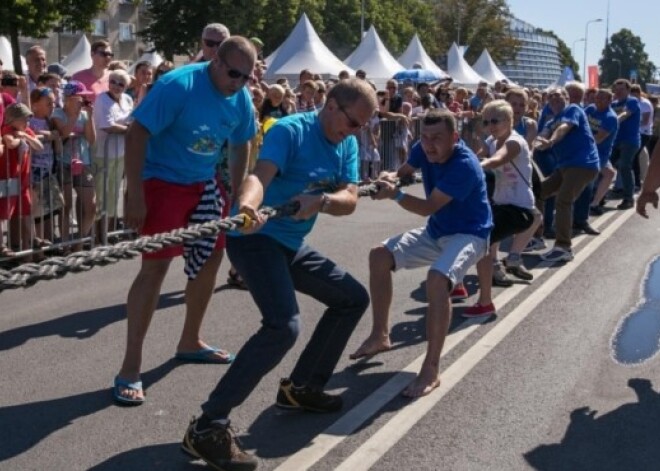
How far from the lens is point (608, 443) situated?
4.77m

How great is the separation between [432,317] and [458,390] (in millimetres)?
444

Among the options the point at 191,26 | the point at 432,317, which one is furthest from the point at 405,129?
the point at 191,26

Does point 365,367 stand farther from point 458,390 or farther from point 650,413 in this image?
point 650,413

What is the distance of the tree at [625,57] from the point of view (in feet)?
602

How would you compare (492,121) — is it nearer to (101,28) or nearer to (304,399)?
(304,399)

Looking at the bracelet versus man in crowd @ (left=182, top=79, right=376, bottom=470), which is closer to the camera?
man in crowd @ (left=182, top=79, right=376, bottom=470)

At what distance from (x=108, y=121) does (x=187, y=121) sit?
14.9ft

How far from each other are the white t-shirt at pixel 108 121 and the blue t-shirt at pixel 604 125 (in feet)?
21.2

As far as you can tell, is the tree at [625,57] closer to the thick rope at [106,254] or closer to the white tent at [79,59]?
the white tent at [79,59]

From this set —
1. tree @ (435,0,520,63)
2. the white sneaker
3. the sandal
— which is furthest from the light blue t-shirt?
tree @ (435,0,520,63)

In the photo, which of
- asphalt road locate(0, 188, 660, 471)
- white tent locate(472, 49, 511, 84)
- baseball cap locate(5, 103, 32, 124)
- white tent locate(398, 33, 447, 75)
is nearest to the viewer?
asphalt road locate(0, 188, 660, 471)

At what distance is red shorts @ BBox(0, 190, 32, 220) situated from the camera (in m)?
8.44

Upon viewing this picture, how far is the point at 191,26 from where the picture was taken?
2144 inches

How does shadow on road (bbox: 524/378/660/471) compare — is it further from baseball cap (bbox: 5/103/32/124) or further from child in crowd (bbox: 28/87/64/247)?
child in crowd (bbox: 28/87/64/247)
